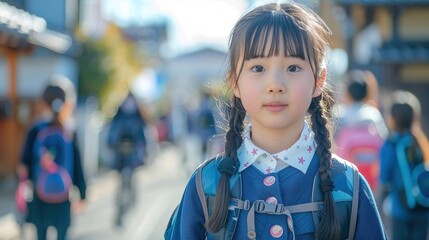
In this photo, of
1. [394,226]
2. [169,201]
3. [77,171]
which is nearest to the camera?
[394,226]

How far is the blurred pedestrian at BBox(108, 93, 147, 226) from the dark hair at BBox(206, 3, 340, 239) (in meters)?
8.74

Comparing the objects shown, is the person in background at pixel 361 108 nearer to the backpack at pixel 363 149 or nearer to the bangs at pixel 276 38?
the backpack at pixel 363 149

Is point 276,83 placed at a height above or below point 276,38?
below

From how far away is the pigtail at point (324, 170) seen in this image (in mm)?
2727

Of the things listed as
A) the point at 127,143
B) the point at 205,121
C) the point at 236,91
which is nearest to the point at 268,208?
the point at 236,91

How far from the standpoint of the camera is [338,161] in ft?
9.53

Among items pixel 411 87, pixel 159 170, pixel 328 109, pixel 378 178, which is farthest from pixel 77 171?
pixel 159 170

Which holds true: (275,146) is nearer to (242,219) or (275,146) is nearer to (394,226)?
(242,219)

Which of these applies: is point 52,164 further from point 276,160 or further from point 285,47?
point 285,47

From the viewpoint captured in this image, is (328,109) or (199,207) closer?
(199,207)

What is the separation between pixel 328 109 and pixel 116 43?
823 inches

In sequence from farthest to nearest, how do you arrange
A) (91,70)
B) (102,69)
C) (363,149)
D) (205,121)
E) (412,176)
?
1. (102,69)
2. (91,70)
3. (205,121)
4. (363,149)
5. (412,176)

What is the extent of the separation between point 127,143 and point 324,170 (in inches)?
364

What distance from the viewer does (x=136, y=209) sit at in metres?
13.8
